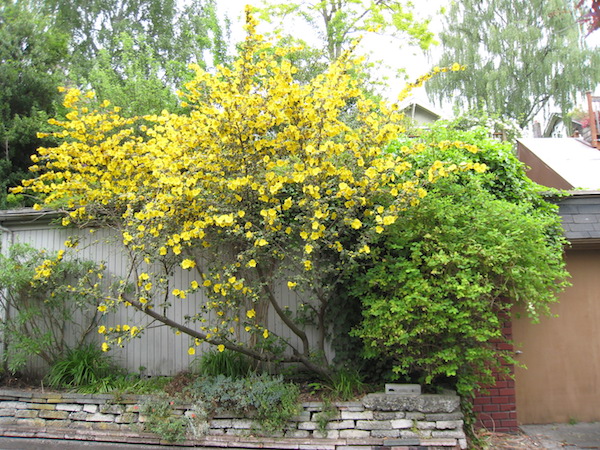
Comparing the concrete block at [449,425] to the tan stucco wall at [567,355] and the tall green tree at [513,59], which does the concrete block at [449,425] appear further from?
the tall green tree at [513,59]

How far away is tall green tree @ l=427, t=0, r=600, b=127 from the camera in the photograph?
19.0 m

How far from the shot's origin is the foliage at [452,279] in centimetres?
402

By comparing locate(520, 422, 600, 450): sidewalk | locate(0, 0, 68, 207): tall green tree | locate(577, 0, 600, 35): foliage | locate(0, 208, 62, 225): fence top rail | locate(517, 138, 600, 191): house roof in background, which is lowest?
locate(520, 422, 600, 450): sidewalk

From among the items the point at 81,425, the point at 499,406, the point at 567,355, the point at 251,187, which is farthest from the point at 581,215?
the point at 81,425

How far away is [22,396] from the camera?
191 inches

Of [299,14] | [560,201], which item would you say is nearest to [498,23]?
[299,14]

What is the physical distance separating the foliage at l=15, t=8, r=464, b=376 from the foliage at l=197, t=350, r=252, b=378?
0.75 feet

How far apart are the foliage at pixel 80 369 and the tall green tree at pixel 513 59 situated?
57.1 feet

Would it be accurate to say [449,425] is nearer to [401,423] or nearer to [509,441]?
[401,423]

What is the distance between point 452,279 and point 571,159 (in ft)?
21.5

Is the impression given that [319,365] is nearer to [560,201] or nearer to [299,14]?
[560,201]

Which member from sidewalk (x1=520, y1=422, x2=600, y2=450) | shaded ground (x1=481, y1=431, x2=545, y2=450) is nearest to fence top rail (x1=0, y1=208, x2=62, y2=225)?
shaded ground (x1=481, y1=431, x2=545, y2=450)

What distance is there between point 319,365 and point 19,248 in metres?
3.34

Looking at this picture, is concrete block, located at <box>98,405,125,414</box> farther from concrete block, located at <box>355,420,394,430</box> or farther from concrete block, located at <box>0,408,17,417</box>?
concrete block, located at <box>355,420,394,430</box>
